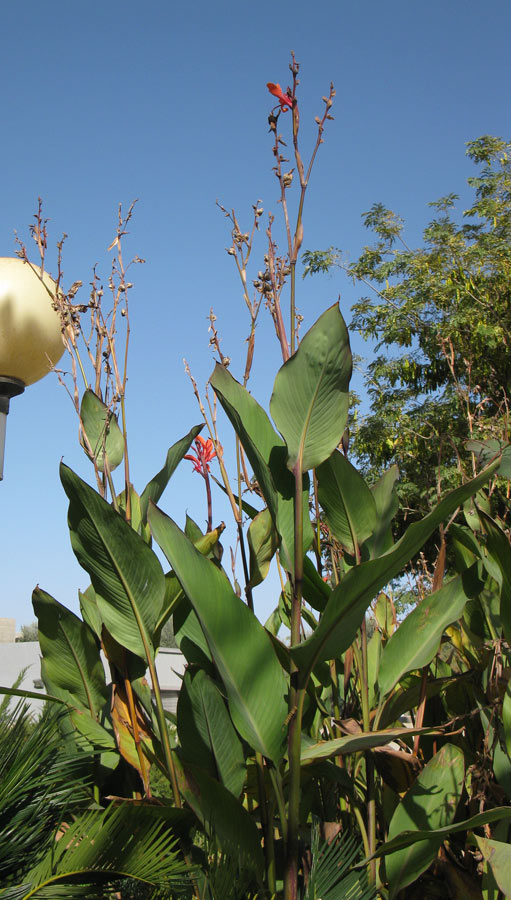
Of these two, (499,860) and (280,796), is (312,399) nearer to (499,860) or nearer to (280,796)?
(280,796)

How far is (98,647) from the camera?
1.63 m

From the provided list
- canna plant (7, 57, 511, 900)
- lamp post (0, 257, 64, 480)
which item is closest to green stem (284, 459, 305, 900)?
canna plant (7, 57, 511, 900)

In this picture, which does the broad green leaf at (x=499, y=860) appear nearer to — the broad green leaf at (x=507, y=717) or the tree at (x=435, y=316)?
the broad green leaf at (x=507, y=717)

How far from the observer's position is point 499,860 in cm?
116

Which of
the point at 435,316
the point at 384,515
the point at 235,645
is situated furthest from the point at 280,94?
the point at 435,316

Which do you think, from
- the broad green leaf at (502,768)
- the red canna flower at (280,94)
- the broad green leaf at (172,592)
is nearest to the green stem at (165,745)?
the broad green leaf at (172,592)

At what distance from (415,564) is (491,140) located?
12609 millimetres

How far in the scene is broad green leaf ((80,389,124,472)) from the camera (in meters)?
1.64

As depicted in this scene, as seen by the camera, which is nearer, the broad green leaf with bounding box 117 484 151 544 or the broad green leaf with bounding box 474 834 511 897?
the broad green leaf with bounding box 474 834 511 897

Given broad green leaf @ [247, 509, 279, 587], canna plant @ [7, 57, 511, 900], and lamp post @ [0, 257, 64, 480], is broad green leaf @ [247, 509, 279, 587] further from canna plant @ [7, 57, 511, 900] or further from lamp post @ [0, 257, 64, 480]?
lamp post @ [0, 257, 64, 480]

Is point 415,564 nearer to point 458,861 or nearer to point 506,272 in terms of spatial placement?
point 458,861

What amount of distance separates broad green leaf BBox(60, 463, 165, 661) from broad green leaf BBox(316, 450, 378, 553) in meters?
0.35

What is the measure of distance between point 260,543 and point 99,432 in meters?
0.49

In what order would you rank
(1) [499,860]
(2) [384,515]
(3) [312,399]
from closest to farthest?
(1) [499,860] → (3) [312,399] → (2) [384,515]
